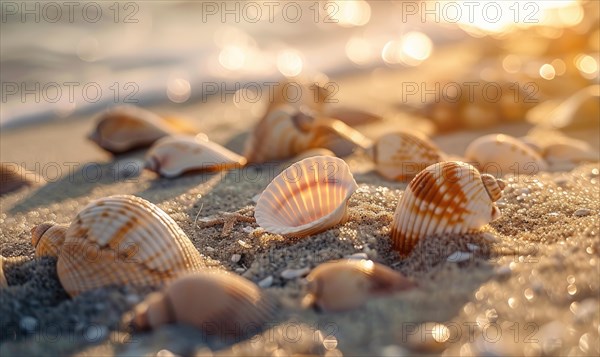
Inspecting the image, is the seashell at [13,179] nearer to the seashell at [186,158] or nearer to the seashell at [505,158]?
the seashell at [186,158]

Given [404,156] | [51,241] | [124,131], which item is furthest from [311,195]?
[124,131]

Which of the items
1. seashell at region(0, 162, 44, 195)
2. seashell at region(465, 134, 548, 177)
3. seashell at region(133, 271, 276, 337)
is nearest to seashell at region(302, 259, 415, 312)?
seashell at region(133, 271, 276, 337)

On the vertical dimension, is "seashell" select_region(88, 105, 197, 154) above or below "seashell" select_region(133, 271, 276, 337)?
below

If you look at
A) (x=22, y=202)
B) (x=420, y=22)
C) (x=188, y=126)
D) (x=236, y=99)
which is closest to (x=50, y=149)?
(x=188, y=126)

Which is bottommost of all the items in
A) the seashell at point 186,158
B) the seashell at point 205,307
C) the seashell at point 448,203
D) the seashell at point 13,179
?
the seashell at point 13,179

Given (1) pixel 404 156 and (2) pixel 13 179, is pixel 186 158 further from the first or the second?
(1) pixel 404 156

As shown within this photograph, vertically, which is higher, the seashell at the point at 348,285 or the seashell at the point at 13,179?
the seashell at the point at 348,285

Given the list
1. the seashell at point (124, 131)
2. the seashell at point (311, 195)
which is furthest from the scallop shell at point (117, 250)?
the seashell at point (124, 131)

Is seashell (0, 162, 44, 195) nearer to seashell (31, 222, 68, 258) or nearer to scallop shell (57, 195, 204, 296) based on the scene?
seashell (31, 222, 68, 258)
